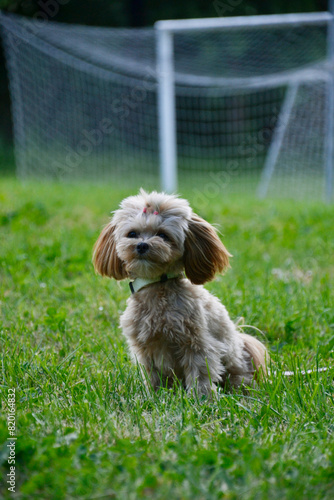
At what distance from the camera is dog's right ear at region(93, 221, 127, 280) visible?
316 cm

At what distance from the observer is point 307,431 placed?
7.90ft

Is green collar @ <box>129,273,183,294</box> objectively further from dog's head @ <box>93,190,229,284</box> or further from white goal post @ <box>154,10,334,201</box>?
white goal post @ <box>154,10,334,201</box>

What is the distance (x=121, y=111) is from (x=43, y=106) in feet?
11.5

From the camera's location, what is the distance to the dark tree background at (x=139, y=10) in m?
17.9

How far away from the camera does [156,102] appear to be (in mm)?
15508

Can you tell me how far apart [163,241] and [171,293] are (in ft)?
0.92

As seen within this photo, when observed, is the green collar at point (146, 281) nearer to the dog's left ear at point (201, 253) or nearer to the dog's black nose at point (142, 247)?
the dog's left ear at point (201, 253)

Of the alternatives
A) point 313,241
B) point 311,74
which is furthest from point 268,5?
point 313,241

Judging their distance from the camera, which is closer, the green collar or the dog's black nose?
the dog's black nose

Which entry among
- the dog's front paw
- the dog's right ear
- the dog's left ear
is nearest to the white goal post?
the dog's right ear

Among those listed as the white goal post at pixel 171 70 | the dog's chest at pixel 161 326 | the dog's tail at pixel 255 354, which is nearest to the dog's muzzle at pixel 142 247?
the dog's chest at pixel 161 326

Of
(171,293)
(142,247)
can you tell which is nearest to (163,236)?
(142,247)

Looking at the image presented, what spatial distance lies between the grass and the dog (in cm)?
14

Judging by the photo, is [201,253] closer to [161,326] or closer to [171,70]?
[161,326]
